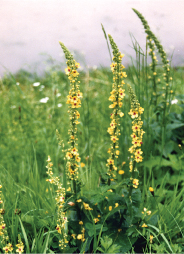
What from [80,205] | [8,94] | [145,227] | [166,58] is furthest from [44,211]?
[8,94]

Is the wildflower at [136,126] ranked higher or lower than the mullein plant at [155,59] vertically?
lower

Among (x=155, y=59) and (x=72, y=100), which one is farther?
(x=155, y=59)

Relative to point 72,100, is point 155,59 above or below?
above

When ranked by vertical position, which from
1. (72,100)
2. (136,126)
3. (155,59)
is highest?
(155,59)

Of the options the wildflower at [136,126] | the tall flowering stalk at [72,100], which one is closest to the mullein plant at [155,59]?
the wildflower at [136,126]

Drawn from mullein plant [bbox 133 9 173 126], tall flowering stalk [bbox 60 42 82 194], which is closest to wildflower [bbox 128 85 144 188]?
tall flowering stalk [bbox 60 42 82 194]

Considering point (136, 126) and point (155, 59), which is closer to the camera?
point (136, 126)

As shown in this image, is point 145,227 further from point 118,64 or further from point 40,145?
point 40,145

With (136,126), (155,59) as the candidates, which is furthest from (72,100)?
(155,59)

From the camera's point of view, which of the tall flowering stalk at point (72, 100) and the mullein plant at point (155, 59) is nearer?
the tall flowering stalk at point (72, 100)

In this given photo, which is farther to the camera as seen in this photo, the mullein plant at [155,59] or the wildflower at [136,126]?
the mullein plant at [155,59]

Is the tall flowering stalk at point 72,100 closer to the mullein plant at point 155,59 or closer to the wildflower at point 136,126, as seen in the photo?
the wildflower at point 136,126

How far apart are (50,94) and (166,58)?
305cm

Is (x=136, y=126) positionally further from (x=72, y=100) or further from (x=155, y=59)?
(x=155, y=59)
